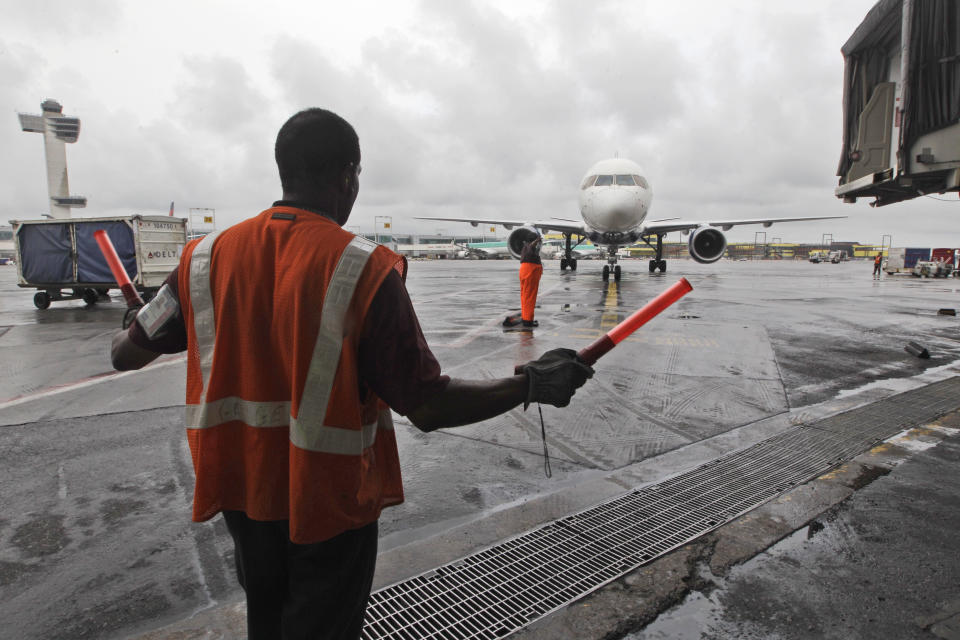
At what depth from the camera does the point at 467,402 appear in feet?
4.70

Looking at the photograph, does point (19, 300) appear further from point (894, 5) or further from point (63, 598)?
point (894, 5)

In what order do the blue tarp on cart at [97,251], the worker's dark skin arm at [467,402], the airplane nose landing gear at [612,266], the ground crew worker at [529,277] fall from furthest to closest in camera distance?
the airplane nose landing gear at [612,266] < the blue tarp on cart at [97,251] < the ground crew worker at [529,277] < the worker's dark skin arm at [467,402]

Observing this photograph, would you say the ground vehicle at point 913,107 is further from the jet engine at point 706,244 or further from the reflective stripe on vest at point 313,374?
the jet engine at point 706,244

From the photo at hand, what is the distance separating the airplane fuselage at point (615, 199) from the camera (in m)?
19.5

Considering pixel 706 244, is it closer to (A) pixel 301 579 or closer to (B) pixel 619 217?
(B) pixel 619 217

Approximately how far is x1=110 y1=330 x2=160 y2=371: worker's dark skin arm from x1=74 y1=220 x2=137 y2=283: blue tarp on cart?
14.2 metres

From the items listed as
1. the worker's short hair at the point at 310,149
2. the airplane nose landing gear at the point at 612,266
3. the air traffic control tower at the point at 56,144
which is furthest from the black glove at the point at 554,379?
the air traffic control tower at the point at 56,144

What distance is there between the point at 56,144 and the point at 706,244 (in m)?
58.9

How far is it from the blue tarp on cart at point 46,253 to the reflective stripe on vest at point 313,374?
15.9 m

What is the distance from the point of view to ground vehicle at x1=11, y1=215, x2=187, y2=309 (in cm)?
1355

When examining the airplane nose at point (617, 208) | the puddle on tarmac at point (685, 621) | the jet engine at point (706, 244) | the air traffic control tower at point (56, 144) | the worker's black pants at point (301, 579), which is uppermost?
the air traffic control tower at point (56, 144)

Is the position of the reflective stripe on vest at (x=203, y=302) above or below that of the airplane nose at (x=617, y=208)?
below

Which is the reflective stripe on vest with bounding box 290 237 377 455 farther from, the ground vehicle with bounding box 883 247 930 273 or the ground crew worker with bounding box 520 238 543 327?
the ground vehicle with bounding box 883 247 930 273

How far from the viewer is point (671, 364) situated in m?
6.73
